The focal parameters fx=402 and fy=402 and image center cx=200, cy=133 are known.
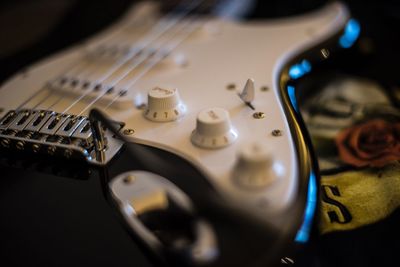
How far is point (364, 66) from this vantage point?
100 centimetres

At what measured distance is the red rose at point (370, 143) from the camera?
0.68 meters

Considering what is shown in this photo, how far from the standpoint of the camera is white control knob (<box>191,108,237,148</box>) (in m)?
0.52

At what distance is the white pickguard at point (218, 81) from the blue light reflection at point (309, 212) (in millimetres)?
36

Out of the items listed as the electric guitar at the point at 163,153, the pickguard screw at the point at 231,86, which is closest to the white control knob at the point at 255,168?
the electric guitar at the point at 163,153

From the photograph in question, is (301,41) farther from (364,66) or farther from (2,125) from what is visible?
(2,125)

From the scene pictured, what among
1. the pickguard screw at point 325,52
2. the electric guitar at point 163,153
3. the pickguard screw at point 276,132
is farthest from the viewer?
the pickguard screw at point 325,52

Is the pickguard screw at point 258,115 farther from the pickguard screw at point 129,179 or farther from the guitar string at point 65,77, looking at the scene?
the guitar string at point 65,77

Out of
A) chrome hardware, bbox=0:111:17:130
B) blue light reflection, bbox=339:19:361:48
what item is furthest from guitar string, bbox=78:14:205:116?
blue light reflection, bbox=339:19:361:48

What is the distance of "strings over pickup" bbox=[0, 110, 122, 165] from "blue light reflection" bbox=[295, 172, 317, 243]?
275 millimetres

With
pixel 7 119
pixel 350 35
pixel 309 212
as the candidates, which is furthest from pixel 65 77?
pixel 350 35

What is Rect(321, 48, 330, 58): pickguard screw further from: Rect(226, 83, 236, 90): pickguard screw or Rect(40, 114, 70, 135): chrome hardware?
Rect(40, 114, 70, 135): chrome hardware

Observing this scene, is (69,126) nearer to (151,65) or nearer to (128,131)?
(128,131)

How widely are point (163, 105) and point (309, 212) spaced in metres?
0.26

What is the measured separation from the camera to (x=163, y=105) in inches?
23.9
